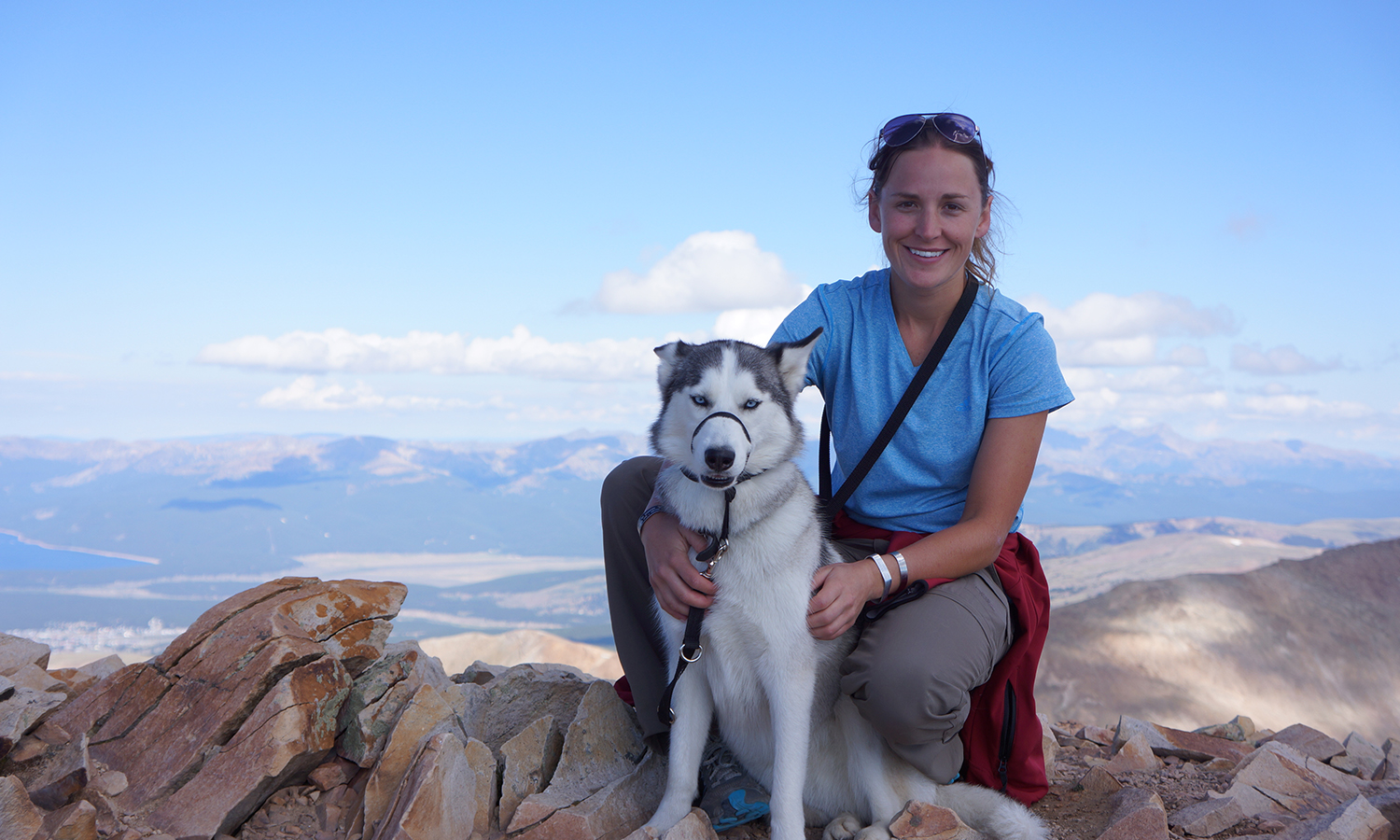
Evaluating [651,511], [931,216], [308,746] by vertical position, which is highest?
[931,216]

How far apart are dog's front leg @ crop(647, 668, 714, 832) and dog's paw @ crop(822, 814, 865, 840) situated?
0.61 metres

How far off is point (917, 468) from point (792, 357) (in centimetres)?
84

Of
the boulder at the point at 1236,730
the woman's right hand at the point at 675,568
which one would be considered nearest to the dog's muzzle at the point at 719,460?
the woman's right hand at the point at 675,568

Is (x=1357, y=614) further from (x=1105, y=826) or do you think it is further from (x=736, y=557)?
(x=736, y=557)

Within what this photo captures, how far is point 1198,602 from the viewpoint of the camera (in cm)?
1269

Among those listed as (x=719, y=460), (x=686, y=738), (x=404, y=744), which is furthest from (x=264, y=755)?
(x=719, y=460)

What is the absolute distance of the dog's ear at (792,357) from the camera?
11.0 feet

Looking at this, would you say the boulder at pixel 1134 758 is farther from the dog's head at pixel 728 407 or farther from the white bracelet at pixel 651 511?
the white bracelet at pixel 651 511

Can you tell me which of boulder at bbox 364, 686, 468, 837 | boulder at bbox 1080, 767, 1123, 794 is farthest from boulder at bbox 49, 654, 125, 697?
boulder at bbox 1080, 767, 1123, 794

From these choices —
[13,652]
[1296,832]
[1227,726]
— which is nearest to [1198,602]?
[1227,726]

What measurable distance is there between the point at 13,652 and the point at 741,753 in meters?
4.88

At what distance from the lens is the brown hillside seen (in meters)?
11.7

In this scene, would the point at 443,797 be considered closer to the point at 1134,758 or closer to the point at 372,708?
the point at 372,708

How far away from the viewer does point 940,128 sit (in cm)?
362
